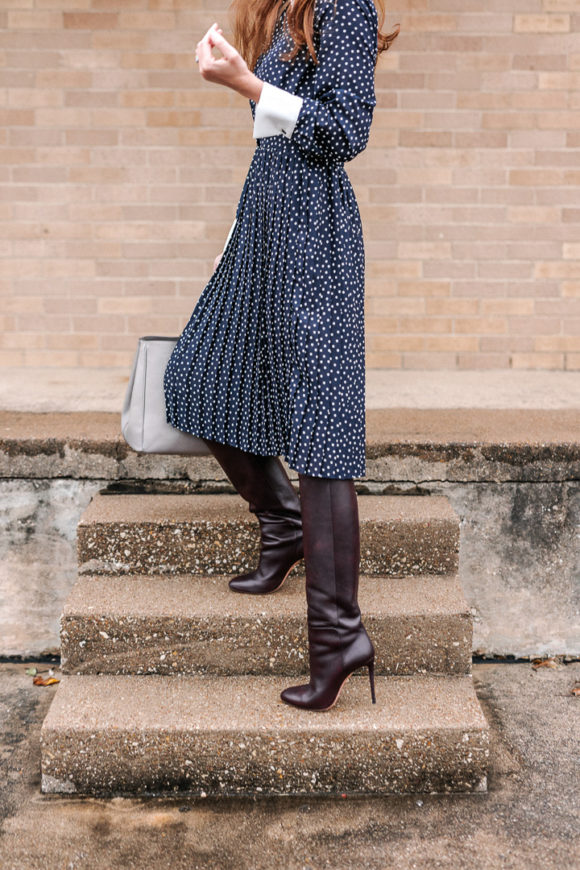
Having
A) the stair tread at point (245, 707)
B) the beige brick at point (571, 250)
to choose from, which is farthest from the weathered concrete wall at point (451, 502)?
the beige brick at point (571, 250)

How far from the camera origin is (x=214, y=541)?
9.36 ft

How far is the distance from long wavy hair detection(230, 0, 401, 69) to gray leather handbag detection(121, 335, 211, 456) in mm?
790

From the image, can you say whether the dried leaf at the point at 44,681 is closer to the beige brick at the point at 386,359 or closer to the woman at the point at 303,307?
the woman at the point at 303,307

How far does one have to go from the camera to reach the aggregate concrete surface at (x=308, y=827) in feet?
7.04

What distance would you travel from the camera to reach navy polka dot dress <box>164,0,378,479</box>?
6.68 feet

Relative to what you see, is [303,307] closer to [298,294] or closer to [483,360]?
[298,294]

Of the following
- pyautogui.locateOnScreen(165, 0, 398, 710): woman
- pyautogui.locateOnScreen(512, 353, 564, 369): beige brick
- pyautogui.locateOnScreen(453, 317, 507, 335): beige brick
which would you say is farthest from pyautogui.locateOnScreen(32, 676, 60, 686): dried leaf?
pyautogui.locateOnScreen(512, 353, 564, 369): beige brick

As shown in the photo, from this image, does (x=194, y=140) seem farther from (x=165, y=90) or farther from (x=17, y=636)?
(x=17, y=636)

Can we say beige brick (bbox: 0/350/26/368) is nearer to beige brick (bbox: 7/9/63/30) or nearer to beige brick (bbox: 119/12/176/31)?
beige brick (bbox: 7/9/63/30)

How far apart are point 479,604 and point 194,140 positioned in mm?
2523

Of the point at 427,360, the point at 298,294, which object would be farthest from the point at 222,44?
the point at 427,360

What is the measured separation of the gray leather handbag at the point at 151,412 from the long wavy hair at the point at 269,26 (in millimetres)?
Result: 790

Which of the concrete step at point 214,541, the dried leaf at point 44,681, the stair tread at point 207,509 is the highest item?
the stair tread at point 207,509

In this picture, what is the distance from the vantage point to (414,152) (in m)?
4.36
